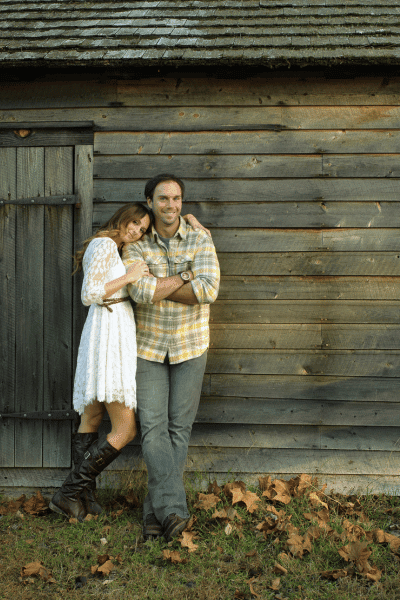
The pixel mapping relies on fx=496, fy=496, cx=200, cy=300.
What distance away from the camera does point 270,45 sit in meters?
3.73

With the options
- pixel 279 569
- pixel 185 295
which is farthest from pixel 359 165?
pixel 279 569

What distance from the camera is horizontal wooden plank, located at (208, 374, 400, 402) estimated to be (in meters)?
3.88

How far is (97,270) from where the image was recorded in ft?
10.4

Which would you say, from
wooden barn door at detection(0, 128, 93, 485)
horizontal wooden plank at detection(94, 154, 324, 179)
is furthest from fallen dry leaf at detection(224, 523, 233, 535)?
horizontal wooden plank at detection(94, 154, 324, 179)

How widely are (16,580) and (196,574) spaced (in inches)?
40.0

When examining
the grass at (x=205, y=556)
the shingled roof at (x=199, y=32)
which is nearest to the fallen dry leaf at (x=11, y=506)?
the grass at (x=205, y=556)

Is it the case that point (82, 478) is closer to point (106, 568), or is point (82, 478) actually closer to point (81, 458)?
point (81, 458)

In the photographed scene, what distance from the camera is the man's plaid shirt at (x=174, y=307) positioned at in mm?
3420

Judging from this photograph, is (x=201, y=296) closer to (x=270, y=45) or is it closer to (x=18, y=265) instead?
(x=18, y=265)

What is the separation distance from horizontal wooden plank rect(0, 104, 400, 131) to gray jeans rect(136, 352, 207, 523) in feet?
6.10

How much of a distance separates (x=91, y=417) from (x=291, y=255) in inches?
76.2

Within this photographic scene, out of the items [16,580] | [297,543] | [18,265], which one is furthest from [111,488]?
[18,265]

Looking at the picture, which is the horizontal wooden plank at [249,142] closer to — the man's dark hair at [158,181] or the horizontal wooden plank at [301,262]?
the man's dark hair at [158,181]

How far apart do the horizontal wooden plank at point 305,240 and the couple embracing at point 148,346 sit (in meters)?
0.43
